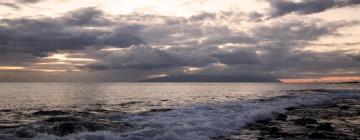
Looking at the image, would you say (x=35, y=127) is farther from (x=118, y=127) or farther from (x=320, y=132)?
(x=320, y=132)

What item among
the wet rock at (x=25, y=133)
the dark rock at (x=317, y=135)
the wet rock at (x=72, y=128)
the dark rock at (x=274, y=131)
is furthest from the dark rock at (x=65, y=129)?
the dark rock at (x=317, y=135)

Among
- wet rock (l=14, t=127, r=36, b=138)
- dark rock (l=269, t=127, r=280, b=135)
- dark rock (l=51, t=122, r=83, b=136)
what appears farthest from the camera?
dark rock (l=269, t=127, r=280, b=135)

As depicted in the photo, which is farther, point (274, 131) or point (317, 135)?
point (274, 131)

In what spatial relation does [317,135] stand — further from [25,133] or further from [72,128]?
[25,133]

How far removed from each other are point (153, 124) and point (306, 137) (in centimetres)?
784

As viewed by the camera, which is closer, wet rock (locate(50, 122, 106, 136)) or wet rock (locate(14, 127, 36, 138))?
wet rock (locate(14, 127, 36, 138))

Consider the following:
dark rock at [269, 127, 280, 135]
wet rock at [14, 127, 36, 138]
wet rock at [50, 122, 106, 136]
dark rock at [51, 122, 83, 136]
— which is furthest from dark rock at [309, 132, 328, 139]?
wet rock at [14, 127, 36, 138]

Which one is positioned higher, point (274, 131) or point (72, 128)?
point (72, 128)

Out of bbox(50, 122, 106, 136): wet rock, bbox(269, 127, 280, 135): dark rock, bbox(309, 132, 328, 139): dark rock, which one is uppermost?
bbox(50, 122, 106, 136): wet rock

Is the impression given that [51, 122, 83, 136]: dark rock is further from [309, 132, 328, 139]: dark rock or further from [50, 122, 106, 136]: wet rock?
[309, 132, 328, 139]: dark rock

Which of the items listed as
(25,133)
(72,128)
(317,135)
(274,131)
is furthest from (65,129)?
(317,135)

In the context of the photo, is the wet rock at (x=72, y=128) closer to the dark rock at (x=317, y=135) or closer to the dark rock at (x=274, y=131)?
the dark rock at (x=274, y=131)

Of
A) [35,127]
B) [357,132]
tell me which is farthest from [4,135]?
[357,132]

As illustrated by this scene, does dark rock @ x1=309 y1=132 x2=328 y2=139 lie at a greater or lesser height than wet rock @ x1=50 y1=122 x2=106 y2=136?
lesser
